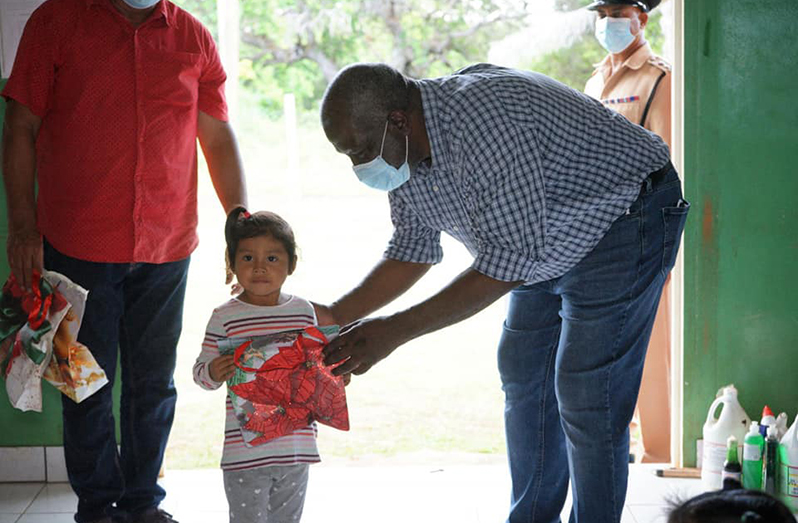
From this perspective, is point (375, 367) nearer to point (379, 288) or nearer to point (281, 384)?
point (379, 288)

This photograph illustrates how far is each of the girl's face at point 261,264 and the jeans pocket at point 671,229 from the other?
895 mm

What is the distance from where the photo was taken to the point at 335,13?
340 inches

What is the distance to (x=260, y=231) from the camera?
2.28m

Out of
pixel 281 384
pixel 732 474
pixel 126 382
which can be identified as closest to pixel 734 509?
pixel 281 384

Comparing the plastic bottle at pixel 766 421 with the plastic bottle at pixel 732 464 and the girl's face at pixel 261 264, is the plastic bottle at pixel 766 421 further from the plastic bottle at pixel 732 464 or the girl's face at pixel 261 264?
the girl's face at pixel 261 264

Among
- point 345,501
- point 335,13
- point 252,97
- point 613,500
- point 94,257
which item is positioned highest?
point 335,13

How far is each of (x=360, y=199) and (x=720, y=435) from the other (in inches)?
233

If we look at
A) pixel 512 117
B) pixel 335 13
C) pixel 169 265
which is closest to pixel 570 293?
pixel 512 117

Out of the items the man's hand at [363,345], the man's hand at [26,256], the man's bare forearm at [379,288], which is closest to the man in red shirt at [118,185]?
the man's hand at [26,256]

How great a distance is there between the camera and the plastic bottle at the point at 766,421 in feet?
10.0

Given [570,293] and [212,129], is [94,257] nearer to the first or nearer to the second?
[212,129]

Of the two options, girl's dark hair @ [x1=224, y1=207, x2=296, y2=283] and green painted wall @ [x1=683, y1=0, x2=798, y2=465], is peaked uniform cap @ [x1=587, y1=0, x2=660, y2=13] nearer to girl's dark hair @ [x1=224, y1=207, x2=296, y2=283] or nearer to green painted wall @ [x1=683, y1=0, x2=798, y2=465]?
green painted wall @ [x1=683, y1=0, x2=798, y2=465]

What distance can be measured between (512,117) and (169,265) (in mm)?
1278

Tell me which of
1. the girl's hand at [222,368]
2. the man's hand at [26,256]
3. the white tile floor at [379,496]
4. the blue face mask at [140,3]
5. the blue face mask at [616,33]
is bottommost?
the white tile floor at [379,496]
